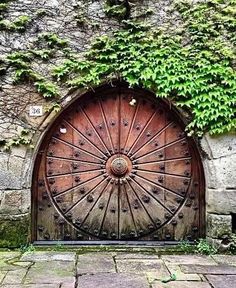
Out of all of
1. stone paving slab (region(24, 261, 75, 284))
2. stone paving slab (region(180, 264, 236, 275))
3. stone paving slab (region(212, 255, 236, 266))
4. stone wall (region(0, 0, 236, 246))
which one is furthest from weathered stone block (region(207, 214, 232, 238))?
stone paving slab (region(24, 261, 75, 284))

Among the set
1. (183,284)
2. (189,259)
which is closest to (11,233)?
(189,259)

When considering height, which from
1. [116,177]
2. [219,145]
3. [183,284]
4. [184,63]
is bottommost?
[183,284]

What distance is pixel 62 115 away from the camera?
449cm

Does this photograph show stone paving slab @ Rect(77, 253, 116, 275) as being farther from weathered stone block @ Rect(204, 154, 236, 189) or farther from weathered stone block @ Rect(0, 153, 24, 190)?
weathered stone block @ Rect(204, 154, 236, 189)

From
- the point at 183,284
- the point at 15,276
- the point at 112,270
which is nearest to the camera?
the point at 183,284

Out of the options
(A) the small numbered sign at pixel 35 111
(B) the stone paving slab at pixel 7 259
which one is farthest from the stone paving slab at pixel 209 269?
(A) the small numbered sign at pixel 35 111

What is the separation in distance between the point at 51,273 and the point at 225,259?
1592 mm

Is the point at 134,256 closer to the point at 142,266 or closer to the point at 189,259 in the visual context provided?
the point at 142,266

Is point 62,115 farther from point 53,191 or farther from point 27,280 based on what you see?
point 27,280

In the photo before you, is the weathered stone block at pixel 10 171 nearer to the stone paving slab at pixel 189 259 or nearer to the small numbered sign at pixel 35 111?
the small numbered sign at pixel 35 111

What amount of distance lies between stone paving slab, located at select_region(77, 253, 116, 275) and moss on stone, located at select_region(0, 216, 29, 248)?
2.24 ft

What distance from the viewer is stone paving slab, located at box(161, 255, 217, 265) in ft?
12.3

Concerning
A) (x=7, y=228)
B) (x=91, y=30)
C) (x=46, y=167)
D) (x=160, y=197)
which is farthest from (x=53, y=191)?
(x=91, y=30)

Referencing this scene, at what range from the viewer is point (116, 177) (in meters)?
4.51
